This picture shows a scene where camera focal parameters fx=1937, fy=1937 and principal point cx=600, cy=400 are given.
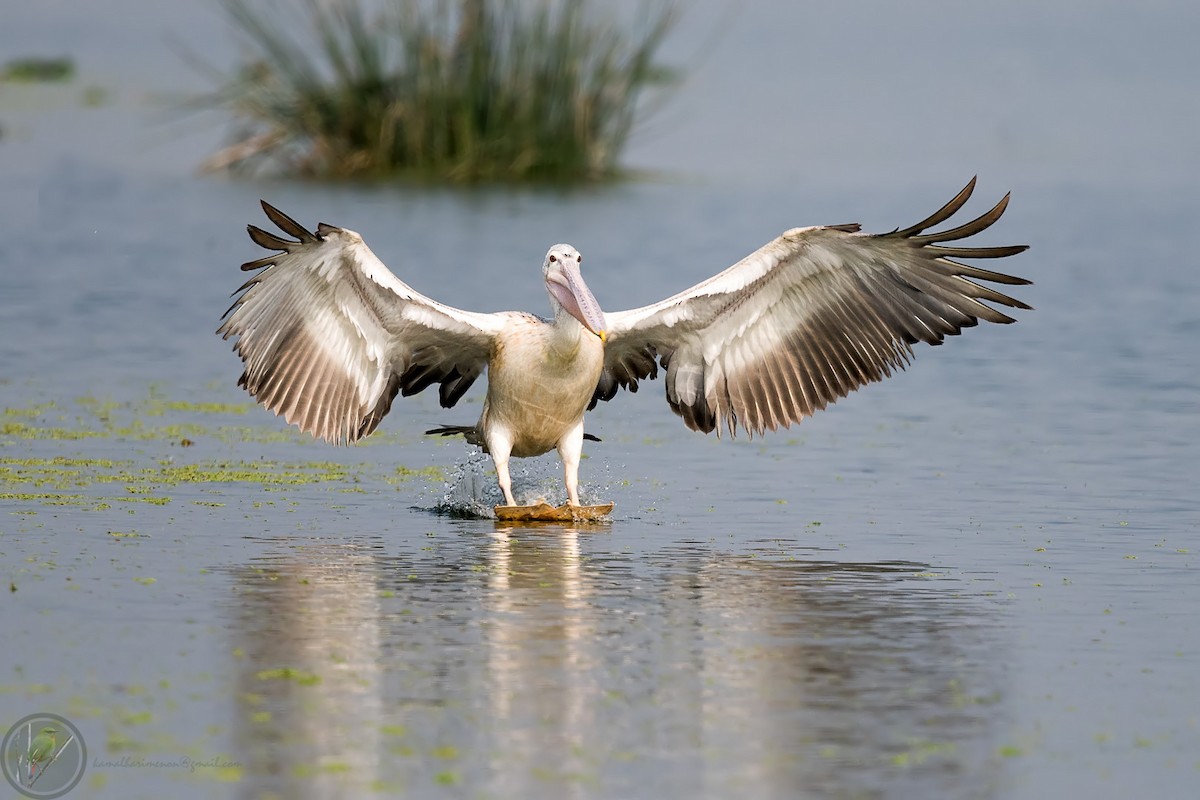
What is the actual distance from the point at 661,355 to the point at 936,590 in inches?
120

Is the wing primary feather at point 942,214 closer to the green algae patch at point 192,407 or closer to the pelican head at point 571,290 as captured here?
the pelican head at point 571,290

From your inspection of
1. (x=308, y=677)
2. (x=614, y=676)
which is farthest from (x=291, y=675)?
(x=614, y=676)

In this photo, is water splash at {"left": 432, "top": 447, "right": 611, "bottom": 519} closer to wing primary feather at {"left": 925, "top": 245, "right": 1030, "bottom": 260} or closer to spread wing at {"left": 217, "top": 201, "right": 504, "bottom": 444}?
spread wing at {"left": 217, "top": 201, "right": 504, "bottom": 444}

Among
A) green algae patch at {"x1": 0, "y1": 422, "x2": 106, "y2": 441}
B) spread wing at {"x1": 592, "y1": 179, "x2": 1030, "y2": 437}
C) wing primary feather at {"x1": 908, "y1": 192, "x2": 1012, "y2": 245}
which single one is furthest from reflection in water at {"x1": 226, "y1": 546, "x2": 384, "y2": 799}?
green algae patch at {"x1": 0, "y1": 422, "x2": 106, "y2": 441}

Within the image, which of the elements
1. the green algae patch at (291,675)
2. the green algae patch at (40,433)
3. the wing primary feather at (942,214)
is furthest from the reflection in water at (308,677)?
the green algae patch at (40,433)

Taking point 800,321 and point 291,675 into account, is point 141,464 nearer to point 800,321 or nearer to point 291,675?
point 800,321

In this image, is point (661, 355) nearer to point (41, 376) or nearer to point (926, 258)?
point (926, 258)

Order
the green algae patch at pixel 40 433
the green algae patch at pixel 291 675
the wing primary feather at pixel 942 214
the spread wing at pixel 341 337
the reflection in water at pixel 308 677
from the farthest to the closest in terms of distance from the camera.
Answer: the green algae patch at pixel 40 433, the spread wing at pixel 341 337, the wing primary feather at pixel 942 214, the green algae patch at pixel 291 675, the reflection in water at pixel 308 677

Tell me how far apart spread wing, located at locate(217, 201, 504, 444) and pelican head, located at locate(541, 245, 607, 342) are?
489 mm

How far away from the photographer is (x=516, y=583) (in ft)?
28.0

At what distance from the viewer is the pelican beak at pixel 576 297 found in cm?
985

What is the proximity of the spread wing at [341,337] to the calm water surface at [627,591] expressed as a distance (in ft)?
1.87

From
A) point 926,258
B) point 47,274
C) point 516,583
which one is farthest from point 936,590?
point 47,274

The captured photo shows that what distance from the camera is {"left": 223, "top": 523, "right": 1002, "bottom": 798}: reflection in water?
18.9ft
